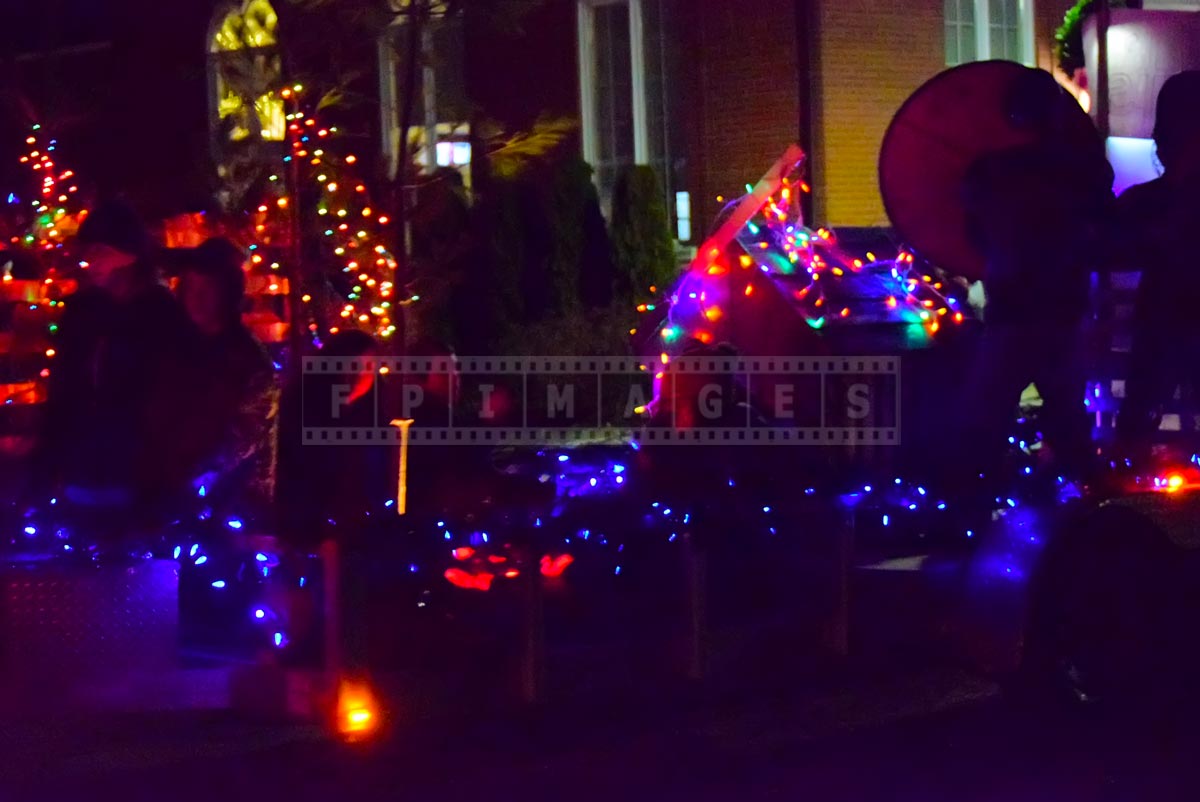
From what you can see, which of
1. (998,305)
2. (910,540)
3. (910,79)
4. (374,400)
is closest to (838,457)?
(910,540)

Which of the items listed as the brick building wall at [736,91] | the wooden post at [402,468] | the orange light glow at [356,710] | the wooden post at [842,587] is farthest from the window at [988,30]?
the orange light glow at [356,710]

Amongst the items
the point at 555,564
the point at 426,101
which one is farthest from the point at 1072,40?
the point at 555,564

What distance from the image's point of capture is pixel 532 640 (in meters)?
6.42

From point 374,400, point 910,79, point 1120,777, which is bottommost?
point 1120,777

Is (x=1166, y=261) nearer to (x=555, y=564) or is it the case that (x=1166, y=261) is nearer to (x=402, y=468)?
(x=555, y=564)

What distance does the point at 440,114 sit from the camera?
34.6ft

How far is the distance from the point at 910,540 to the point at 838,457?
4.09ft

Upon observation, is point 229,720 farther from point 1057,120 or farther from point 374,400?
point 1057,120

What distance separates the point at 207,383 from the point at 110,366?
39cm

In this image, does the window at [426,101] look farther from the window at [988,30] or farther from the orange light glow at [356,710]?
the window at [988,30]

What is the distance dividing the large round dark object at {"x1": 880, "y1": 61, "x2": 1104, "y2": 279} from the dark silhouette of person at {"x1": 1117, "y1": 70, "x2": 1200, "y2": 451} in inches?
30.7

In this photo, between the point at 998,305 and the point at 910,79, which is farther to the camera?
the point at 910,79

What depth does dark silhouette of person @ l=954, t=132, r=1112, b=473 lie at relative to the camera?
7.00 metres

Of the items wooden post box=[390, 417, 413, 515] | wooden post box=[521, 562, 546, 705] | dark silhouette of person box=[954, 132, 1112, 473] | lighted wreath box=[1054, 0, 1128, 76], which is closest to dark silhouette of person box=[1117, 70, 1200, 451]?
dark silhouette of person box=[954, 132, 1112, 473]
